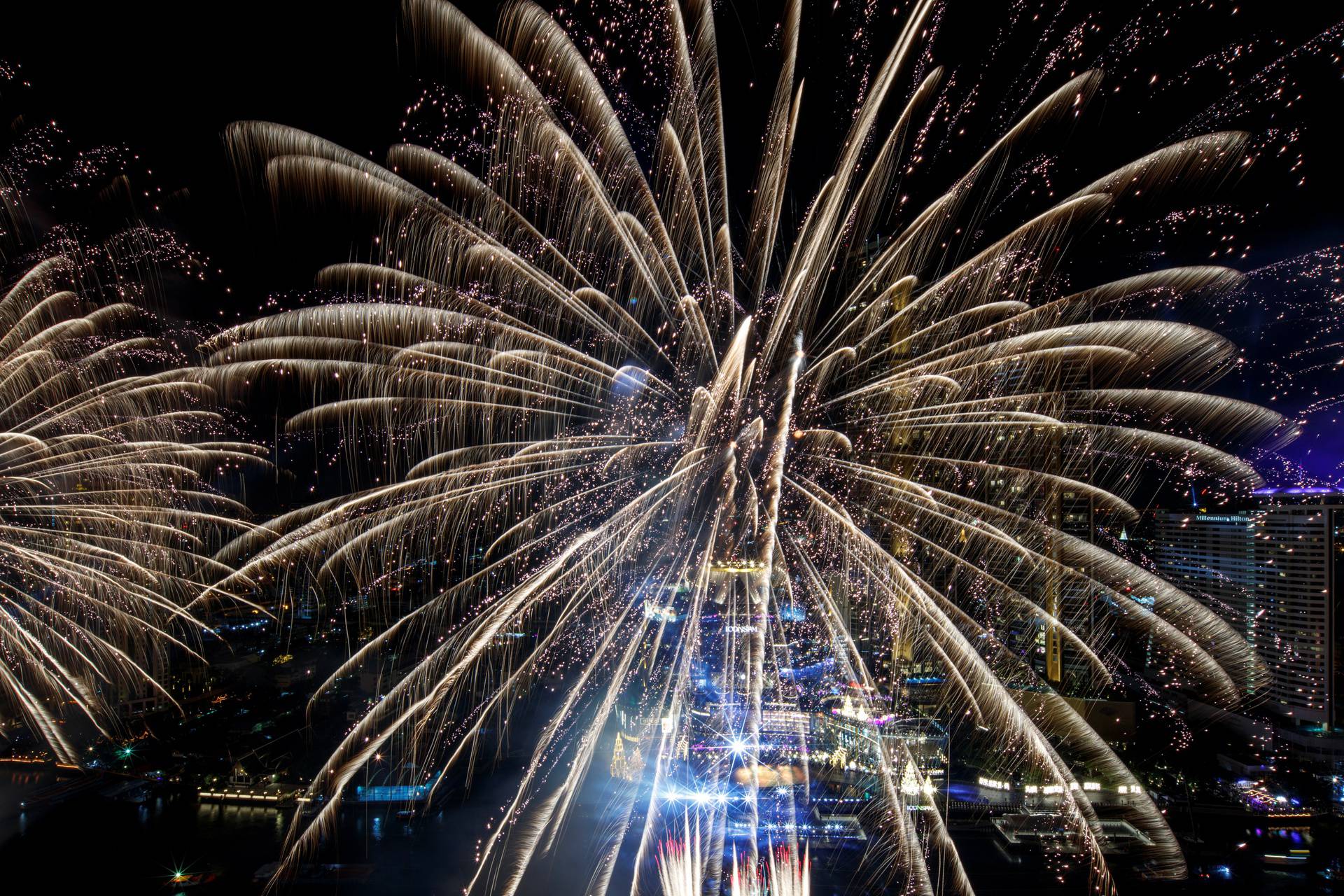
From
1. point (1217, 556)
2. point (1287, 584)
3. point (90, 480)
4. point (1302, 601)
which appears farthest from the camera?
point (1217, 556)

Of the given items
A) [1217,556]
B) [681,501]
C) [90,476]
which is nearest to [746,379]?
[681,501]

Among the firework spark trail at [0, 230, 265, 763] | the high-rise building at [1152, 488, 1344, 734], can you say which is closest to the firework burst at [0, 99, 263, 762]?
the firework spark trail at [0, 230, 265, 763]

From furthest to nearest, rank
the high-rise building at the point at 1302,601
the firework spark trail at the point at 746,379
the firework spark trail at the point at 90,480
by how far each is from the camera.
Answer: the high-rise building at the point at 1302,601
the firework spark trail at the point at 90,480
the firework spark trail at the point at 746,379

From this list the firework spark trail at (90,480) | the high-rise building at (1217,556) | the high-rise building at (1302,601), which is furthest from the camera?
the high-rise building at (1217,556)

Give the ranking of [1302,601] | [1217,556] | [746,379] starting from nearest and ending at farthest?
[746,379] < [1302,601] < [1217,556]

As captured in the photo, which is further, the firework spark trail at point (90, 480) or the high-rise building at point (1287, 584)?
the high-rise building at point (1287, 584)

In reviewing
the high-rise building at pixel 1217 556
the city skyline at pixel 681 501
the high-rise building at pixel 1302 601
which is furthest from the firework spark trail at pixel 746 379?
the high-rise building at pixel 1217 556

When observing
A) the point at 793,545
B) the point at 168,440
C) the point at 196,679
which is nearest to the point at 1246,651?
the point at 793,545

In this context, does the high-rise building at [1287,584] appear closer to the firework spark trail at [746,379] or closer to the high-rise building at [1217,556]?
the high-rise building at [1217,556]

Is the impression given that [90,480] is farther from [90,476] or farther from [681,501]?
[681,501]
